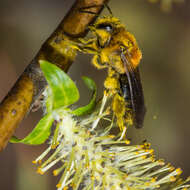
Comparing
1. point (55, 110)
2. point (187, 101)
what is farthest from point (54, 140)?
point (187, 101)

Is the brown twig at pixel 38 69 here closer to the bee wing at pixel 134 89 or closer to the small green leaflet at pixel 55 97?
the small green leaflet at pixel 55 97

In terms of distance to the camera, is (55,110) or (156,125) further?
(156,125)

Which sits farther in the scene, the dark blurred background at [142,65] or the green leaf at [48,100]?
the dark blurred background at [142,65]

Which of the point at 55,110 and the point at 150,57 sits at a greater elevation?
the point at 150,57

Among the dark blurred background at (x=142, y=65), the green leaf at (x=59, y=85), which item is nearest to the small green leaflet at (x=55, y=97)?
the green leaf at (x=59, y=85)

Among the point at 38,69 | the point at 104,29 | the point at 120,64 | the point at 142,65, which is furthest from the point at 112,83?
the point at 142,65

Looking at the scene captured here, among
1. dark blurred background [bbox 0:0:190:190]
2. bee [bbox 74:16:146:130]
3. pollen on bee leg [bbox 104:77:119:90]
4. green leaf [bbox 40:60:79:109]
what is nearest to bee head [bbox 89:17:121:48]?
bee [bbox 74:16:146:130]

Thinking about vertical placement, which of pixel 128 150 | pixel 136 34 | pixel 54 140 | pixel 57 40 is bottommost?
pixel 54 140

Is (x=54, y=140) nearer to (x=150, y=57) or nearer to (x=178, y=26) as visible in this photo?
(x=150, y=57)
